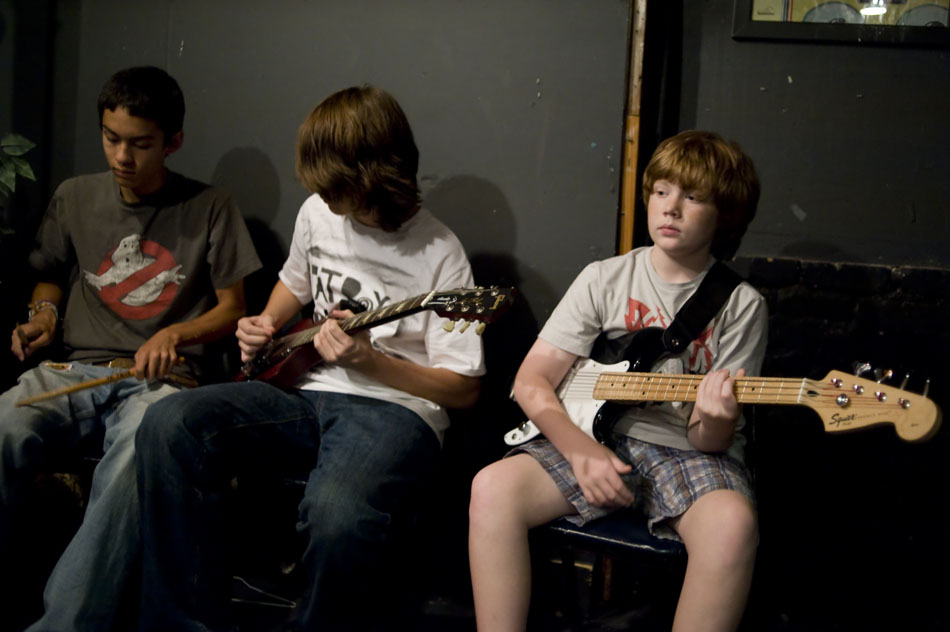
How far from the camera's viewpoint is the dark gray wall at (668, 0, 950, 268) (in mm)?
2240

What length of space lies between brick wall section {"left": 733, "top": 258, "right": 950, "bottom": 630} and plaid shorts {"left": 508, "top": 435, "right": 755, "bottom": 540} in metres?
0.49

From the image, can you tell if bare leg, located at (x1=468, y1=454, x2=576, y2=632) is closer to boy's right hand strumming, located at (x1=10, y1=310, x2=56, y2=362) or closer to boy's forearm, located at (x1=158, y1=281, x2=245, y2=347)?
boy's forearm, located at (x1=158, y1=281, x2=245, y2=347)

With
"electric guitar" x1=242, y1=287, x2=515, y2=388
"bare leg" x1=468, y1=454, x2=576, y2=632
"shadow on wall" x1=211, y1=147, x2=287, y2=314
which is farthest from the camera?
"shadow on wall" x1=211, y1=147, x2=287, y2=314

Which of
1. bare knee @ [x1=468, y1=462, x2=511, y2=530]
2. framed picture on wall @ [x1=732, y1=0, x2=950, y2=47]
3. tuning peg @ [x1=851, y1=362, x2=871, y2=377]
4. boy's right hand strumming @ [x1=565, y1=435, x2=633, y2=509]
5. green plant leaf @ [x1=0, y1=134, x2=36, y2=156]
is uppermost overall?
framed picture on wall @ [x1=732, y1=0, x2=950, y2=47]

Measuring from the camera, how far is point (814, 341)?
7.34 ft

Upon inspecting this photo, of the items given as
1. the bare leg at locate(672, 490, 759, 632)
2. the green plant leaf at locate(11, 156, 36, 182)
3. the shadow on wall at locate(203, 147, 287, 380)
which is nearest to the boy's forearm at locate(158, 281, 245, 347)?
the shadow on wall at locate(203, 147, 287, 380)

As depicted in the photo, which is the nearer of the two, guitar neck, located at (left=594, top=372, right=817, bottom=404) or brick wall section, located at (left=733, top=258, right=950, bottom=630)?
guitar neck, located at (left=594, top=372, right=817, bottom=404)

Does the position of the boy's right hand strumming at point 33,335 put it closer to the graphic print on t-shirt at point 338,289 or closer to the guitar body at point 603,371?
the graphic print on t-shirt at point 338,289

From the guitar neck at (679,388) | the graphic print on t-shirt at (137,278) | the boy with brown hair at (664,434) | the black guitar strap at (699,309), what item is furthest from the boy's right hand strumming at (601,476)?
the graphic print on t-shirt at (137,278)

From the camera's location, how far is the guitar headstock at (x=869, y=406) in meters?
1.43

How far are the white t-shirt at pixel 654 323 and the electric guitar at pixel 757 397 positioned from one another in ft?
0.21

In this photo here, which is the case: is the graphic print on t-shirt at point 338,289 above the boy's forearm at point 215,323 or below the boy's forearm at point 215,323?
above

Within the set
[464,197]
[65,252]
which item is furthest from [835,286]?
[65,252]

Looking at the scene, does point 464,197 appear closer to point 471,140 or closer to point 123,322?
point 471,140
